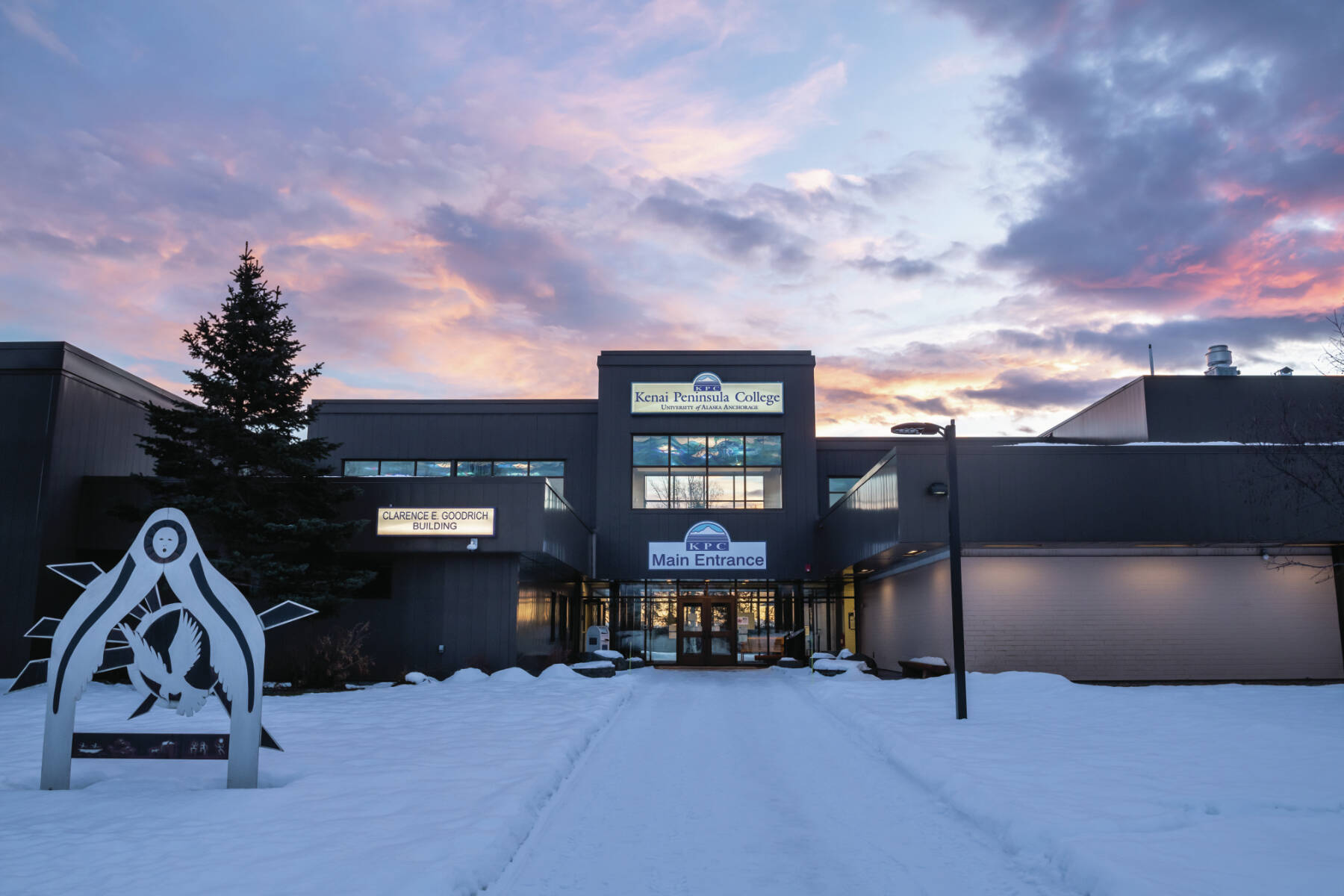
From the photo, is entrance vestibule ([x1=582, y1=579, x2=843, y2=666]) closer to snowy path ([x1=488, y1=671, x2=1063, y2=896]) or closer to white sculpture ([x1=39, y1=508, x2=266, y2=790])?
snowy path ([x1=488, y1=671, x2=1063, y2=896])

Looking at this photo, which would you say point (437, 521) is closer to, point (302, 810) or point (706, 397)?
point (706, 397)

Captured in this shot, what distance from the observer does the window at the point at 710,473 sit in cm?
3578

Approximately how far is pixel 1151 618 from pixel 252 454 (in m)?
22.7

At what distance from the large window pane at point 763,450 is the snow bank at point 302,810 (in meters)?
21.1

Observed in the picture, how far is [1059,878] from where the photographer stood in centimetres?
661

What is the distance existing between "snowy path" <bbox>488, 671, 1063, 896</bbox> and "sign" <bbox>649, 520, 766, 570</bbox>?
2086cm

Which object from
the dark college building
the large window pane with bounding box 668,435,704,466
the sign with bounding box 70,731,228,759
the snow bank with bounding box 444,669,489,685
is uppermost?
the large window pane with bounding box 668,435,704,466

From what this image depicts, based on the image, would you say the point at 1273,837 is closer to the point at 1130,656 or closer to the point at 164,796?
the point at 164,796

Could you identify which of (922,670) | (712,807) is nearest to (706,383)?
(922,670)

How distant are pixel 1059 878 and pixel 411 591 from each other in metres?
21.3

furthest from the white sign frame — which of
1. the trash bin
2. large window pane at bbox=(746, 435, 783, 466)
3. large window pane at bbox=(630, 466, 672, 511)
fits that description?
the trash bin

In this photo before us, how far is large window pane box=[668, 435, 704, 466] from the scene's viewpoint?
35.9 meters

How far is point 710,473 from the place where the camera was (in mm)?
35844

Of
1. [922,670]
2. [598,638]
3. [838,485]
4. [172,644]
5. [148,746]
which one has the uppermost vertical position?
[838,485]
